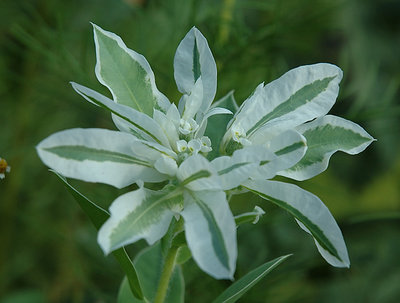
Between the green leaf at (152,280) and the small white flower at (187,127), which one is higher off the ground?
the small white flower at (187,127)

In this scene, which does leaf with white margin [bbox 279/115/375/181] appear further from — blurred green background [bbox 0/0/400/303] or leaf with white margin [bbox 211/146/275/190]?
blurred green background [bbox 0/0/400/303]

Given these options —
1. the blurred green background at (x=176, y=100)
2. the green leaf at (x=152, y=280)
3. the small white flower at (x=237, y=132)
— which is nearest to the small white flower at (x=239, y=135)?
the small white flower at (x=237, y=132)

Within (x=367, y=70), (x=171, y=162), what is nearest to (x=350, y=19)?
(x=367, y=70)

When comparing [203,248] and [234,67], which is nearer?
[203,248]

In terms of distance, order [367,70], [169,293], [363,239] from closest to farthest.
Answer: [169,293] → [363,239] → [367,70]

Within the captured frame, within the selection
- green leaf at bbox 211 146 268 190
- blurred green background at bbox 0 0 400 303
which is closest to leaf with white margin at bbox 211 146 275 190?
green leaf at bbox 211 146 268 190

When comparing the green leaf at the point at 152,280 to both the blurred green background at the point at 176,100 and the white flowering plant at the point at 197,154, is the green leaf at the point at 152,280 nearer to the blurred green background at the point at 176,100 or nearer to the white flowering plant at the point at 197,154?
the white flowering plant at the point at 197,154

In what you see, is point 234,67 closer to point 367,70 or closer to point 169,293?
point 169,293
